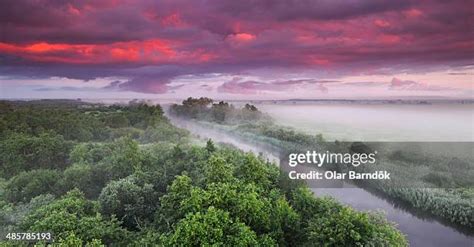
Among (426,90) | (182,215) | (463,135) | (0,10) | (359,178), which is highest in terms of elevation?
(0,10)

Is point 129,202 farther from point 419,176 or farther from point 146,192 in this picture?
point 419,176

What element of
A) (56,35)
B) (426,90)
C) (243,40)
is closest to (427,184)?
(426,90)

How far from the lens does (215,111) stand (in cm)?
659

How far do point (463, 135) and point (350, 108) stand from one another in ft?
5.31

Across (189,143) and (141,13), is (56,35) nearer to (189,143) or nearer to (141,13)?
(141,13)

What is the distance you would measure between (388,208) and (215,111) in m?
3.01

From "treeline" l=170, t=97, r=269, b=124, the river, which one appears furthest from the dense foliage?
"treeline" l=170, t=97, r=269, b=124

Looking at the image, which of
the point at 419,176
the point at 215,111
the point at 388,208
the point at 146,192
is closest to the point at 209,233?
the point at 146,192

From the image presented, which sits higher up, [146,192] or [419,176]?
[419,176]

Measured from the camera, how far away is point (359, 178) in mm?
5883

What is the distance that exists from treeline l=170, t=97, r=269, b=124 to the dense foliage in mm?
366

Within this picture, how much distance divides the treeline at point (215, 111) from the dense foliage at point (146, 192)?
0.37m

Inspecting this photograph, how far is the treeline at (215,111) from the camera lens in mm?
6512

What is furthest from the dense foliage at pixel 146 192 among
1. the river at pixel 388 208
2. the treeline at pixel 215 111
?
the treeline at pixel 215 111
